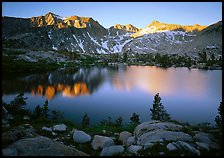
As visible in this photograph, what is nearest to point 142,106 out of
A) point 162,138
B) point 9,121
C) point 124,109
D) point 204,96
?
point 124,109

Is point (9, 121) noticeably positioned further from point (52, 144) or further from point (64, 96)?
point (64, 96)

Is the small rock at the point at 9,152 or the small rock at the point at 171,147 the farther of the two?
the small rock at the point at 171,147

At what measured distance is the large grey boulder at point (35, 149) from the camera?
9.07 metres

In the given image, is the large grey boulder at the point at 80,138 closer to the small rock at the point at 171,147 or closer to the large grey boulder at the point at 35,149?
the large grey boulder at the point at 35,149

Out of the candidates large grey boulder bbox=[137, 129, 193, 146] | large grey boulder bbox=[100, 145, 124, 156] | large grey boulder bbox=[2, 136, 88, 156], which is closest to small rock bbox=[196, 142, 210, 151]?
large grey boulder bbox=[137, 129, 193, 146]

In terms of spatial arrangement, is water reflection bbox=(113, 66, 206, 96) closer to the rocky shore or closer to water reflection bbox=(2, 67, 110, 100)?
water reflection bbox=(2, 67, 110, 100)

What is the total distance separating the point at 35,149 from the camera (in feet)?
31.5

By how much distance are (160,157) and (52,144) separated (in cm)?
559

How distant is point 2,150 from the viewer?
8945mm

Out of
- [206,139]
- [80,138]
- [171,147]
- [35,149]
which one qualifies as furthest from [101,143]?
[206,139]

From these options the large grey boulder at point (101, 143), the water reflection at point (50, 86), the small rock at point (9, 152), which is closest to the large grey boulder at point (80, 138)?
the large grey boulder at point (101, 143)

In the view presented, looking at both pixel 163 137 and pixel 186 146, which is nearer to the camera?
pixel 186 146

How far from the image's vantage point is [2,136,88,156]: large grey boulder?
9.07 meters

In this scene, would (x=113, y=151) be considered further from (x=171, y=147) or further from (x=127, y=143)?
(x=171, y=147)
